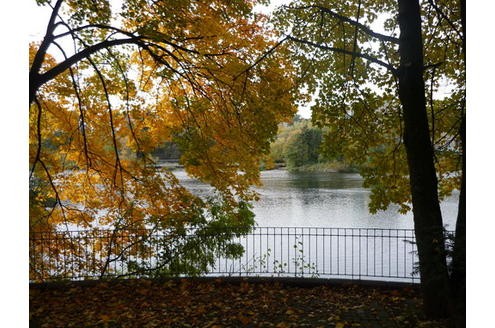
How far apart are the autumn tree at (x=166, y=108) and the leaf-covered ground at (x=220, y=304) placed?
66.5 inches

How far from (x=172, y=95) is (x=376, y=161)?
468 centimetres

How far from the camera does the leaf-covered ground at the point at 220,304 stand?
231 inches

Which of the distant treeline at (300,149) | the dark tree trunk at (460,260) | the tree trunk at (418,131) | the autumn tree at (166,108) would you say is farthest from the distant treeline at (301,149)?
the dark tree trunk at (460,260)

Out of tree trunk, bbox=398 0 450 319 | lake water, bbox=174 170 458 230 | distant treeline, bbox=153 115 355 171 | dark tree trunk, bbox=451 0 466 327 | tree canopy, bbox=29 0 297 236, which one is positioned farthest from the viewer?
distant treeline, bbox=153 115 355 171

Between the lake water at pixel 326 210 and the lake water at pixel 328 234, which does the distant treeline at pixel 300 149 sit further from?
the lake water at pixel 328 234

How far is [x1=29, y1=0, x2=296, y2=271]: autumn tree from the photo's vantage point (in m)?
7.33

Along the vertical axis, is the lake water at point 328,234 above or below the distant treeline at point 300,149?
below

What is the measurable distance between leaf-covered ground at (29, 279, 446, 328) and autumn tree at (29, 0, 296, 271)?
1690mm

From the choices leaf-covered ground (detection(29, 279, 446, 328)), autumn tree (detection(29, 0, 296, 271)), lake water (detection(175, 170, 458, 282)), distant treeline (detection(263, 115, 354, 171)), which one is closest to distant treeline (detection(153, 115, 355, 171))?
distant treeline (detection(263, 115, 354, 171))

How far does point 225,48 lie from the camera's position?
8.23 metres

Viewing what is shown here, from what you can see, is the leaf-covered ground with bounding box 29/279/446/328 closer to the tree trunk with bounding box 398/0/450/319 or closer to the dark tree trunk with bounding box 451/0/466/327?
the dark tree trunk with bounding box 451/0/466/327

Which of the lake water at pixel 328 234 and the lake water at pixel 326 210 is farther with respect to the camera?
the lake water at pixel 326 210

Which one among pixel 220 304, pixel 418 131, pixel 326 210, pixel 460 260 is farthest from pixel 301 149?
pixel 460 260

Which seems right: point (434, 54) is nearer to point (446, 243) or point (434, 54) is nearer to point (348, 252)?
point (446, 243)
